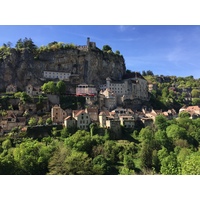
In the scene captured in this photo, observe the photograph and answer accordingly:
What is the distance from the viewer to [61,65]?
164 feet

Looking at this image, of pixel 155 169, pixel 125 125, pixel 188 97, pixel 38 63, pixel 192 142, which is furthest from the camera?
pixel 188 97

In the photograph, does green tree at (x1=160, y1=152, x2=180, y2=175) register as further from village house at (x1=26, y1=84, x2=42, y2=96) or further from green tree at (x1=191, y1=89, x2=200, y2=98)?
green tree at (x1=191, y1=89, x2=200, y2=98)

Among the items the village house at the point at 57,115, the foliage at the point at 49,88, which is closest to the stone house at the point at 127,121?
the village house at the point at 57,115

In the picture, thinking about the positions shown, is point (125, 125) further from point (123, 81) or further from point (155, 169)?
point (123, 81)

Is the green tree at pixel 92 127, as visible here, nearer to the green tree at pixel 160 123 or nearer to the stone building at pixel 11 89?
the green tree at pixel 160 123

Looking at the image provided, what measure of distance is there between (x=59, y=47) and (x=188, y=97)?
40.1 m

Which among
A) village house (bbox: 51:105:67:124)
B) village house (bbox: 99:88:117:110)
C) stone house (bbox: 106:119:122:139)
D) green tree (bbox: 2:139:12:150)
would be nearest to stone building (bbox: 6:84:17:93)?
village house (bbox: 51:105:67:124)

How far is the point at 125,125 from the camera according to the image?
33.8 meters

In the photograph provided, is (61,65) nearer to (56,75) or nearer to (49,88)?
(56,75)

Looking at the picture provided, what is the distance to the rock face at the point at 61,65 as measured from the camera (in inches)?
1784

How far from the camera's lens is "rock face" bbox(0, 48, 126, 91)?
45312 millimetres

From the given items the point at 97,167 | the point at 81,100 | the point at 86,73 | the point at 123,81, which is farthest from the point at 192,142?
the point at 86,73

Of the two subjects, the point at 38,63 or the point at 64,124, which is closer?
the point at 64,124

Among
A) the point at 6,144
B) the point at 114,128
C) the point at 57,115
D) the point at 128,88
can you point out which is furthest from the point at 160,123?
the point at 6,144
